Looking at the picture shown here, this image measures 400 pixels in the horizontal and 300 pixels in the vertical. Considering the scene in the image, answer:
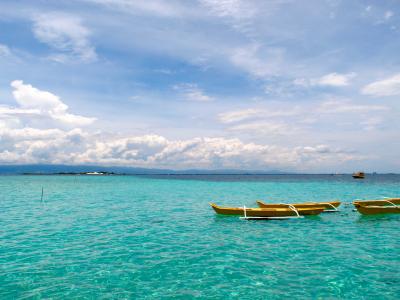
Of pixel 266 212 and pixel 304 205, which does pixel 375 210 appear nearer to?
pixel 304 205

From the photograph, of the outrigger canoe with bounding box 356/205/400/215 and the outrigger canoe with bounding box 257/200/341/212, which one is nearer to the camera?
the outrigger canoe with bounding box 356/205/400/215

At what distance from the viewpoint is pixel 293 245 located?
18969mm

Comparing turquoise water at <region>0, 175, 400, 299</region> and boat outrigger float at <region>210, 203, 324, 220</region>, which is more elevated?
boat outrigger float at <region>210, 203, 324, 220</region>

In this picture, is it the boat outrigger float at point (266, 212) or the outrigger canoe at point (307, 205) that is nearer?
the boat outrigger float at point (266, 212)

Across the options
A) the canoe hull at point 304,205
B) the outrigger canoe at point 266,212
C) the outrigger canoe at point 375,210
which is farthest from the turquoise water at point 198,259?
the canoe hull at point 304,205

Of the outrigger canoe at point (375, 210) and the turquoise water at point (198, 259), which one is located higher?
the outrigger canoe at point (375, 210)

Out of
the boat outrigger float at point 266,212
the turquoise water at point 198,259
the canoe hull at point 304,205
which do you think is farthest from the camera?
the canoe hull at point 304,205

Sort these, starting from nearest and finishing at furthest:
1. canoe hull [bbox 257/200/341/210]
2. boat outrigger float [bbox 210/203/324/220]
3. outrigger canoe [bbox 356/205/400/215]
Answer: boat outrigger float [bbox 210/203/324/220] < outrigger canoe [bbox 356/205/400/215] < canoe hull [bbox 257/200/341/210]

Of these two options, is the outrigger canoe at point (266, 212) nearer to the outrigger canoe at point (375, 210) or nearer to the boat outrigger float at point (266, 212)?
the boat outrigger float at point (266, 212)

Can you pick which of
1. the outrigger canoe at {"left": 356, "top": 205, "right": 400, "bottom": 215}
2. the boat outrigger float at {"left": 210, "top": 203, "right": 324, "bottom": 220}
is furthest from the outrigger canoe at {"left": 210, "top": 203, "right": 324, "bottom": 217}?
the outrigger canoe at {"left": 356, "top": 205, "right": 400, "bottom": 215}

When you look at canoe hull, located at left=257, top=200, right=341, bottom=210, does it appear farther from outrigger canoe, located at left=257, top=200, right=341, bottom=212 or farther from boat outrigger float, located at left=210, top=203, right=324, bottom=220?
boat outrigger float, located at left=210, top=203, right=324, bottom=220

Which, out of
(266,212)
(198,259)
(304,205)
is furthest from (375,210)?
(198,259)

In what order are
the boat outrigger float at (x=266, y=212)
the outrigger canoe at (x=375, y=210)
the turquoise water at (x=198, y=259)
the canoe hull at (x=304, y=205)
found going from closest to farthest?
the turquoise water at (x=198, y=259)
the boat outrigger float at (x=266, y=212)
the outrigger canoe at (x=375, y=210)
the canoe hull at (x=304, y=205)

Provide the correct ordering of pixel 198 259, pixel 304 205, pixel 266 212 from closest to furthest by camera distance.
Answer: pixel 198 259 < pixel 266 212 < pixel 304 205
